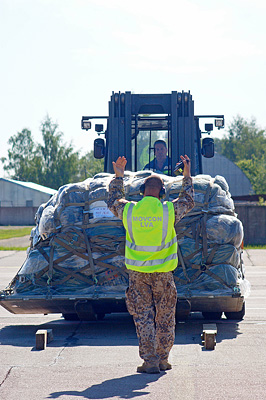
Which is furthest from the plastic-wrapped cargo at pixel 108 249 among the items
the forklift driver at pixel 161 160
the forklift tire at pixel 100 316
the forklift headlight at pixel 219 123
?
the forklift headlight at pixel 219 123

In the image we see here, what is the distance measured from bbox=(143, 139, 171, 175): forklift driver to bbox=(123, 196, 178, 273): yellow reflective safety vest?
5880 millimetres

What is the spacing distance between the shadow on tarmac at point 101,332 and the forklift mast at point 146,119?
3404 millimetres

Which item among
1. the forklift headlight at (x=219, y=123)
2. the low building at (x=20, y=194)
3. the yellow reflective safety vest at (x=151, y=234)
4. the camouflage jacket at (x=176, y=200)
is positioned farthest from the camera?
the low building at (x=20, y=194)

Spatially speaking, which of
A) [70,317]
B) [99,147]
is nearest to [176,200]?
[70,317]

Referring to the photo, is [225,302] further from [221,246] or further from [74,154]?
[74,154]

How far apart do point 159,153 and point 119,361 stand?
610 cm

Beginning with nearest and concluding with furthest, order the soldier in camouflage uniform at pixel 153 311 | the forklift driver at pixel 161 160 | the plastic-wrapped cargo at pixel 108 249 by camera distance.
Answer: the soldier in camouflage uniform at pixel 153 311, the plastic-wrapped cargo at pixel 108 249, the forklift driver at pixel 161 160

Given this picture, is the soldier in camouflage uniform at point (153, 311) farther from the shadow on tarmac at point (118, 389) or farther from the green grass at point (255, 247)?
the green grass at point (255, 247)

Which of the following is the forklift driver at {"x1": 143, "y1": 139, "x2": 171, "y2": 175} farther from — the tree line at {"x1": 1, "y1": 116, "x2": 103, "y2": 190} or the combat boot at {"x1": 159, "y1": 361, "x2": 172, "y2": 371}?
the tree line at {"x1": 1, "y1": 116, "x2": 103, "y2": 190}

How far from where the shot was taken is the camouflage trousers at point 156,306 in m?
6.91

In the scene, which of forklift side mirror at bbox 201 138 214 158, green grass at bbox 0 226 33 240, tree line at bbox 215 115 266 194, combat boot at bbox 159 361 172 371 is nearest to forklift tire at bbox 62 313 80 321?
combat boot at bbox 159 361 172 371

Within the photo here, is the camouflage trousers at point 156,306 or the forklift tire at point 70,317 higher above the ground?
the camouflage trousers at point 156,306

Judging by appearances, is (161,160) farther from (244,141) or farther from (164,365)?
(244,141)

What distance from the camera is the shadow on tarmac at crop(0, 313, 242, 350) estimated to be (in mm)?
8656
